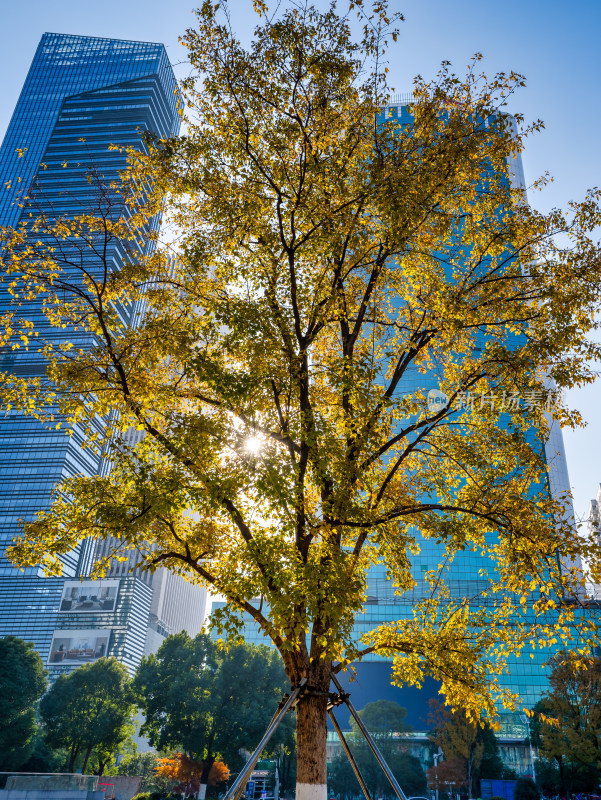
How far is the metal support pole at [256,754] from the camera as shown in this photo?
275 inches

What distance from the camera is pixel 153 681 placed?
140 feet

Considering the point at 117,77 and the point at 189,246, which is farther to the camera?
the point at 117,77

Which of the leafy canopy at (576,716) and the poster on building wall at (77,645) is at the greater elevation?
the poster on building wall at (77,645)

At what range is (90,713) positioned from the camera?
162ft

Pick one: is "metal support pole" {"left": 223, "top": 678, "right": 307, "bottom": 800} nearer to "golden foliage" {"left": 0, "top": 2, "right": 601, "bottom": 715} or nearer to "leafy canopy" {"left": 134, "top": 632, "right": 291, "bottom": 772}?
"golden foliage" {"left": 0, "top": 2, "right": 601, "bottom": 715}

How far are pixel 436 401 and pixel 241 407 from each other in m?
4.17

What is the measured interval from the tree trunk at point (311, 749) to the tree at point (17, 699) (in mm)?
45427

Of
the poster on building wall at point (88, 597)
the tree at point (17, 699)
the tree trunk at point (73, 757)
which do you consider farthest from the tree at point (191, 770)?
the poster on building wall at point (88, 597)

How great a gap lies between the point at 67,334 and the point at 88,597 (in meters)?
52.1

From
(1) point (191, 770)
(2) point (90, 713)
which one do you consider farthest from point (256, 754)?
(2) point (90, 713)

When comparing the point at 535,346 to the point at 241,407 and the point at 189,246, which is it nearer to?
the point at 241,407

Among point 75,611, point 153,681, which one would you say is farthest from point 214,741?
point 75,611

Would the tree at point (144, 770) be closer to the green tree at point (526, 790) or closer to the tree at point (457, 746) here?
the tree at point (457, 746)

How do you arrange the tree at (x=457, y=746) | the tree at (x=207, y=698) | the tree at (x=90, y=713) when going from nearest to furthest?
the tree at (x=207, y=698)
the tree at (x=457, y=746)
the tree at (x=90, y=713)
